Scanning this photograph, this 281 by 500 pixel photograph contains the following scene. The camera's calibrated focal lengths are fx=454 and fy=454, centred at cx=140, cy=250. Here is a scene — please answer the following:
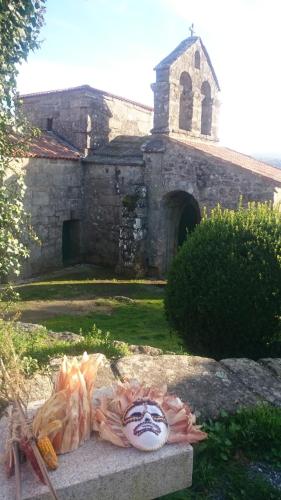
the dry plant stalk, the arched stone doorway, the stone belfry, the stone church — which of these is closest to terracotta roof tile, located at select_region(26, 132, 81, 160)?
the stone church

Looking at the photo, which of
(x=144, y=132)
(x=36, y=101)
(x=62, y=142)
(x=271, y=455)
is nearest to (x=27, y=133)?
(x=271, y=455)

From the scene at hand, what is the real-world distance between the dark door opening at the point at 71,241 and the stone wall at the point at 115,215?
1.10 feet

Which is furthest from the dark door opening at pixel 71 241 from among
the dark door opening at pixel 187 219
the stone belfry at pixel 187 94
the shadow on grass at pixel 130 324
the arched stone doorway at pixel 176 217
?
the shadow on grass at pixel 130 324

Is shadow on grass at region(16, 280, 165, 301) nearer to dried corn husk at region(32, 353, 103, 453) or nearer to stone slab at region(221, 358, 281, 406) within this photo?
stone slab at region(221, 358, 281, 406)

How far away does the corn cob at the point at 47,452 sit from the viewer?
209 cm

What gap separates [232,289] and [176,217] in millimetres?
9979

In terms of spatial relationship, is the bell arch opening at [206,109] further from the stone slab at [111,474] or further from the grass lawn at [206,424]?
the stone slab at [111,474]

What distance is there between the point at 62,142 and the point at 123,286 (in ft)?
21.0

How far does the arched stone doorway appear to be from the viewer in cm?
1482

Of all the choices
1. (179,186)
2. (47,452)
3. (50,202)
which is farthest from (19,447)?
(50,202)

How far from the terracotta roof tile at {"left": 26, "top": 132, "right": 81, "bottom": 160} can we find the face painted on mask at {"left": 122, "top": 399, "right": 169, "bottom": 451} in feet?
38.7

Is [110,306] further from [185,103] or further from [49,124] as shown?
[49,124]

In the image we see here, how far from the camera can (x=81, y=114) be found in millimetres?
16047

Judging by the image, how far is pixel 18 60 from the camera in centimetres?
521
